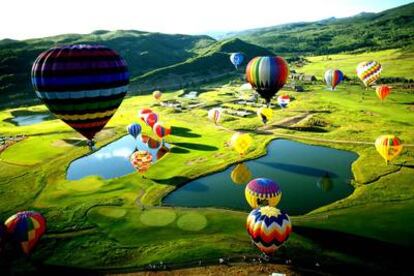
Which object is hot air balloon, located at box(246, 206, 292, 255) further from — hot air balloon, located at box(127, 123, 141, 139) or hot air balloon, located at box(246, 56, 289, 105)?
hot air balloon, located at box(127, 123, 141, 139)

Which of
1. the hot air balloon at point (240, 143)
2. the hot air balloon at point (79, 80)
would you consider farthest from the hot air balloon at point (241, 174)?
the hot air balloon at point (79, 80)

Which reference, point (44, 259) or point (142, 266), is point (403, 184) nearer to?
point (142, 266)

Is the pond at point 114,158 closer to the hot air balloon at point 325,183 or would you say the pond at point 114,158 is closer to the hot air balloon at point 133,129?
the hot air balloon at point 133,129

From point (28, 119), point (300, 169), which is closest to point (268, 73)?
point (300, 169)

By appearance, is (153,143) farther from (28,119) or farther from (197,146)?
(28,119)

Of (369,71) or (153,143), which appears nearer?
(153,143)


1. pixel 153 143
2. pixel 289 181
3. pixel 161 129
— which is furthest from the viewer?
pixel 153 143

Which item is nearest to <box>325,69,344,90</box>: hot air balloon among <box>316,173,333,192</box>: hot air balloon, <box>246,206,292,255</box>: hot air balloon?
<box>316,173,333,192</box>: hot air balloon
